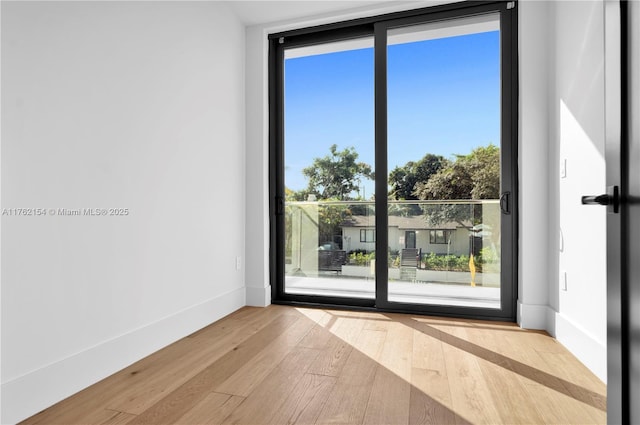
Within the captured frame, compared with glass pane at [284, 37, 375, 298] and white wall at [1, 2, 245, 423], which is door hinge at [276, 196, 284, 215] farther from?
white wall at [1, 2, 245, 423]

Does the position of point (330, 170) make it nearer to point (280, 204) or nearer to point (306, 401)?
point (280, 204)

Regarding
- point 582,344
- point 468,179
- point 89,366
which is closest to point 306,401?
point 89,366

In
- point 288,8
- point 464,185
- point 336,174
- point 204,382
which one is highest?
point 288,8

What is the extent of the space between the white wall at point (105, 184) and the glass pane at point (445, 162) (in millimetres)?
1417

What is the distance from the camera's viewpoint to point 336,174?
3115 millimetres

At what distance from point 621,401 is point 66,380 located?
2049 mm

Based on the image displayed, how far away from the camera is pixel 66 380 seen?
1585 mm

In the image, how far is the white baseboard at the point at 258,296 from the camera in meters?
3.09

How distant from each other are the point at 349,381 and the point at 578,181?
1.62 metres

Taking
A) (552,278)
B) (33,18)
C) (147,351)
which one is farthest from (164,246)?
(552,278)

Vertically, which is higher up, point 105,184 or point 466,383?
point 105,184

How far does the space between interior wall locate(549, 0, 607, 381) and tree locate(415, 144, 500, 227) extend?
0.40 meters

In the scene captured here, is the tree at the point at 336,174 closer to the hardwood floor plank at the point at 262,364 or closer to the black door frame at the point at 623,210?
the hardwood floor plank at the point at 262,364

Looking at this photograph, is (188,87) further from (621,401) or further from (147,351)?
(621,401)
